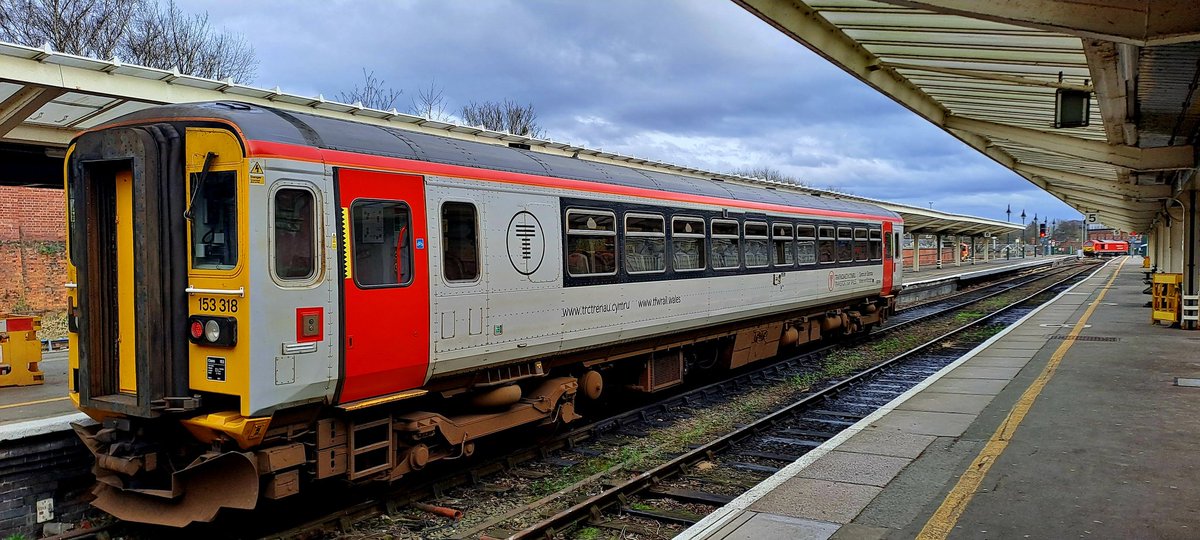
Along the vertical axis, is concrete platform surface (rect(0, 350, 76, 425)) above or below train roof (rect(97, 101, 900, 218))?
below

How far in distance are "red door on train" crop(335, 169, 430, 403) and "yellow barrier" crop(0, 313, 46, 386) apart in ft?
25.4

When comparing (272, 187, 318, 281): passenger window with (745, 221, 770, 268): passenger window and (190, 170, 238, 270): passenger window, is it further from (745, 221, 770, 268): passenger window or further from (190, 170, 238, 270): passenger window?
(745, 221, 770, 268): passenger window

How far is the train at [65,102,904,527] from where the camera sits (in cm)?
572

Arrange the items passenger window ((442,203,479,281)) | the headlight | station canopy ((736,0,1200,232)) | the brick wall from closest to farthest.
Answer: station canopy ((736,0,1200,232)), the headlight, passenger window ((442,203,479,281)), the brick wall

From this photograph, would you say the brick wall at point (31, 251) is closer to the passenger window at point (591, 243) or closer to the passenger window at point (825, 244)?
the passenger window at point (591, 243)

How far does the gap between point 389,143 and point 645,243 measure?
3.88 metres

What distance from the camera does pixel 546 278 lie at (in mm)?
8070

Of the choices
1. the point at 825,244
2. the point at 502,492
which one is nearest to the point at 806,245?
the point at 825,244

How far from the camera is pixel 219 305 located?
5738 millimetres

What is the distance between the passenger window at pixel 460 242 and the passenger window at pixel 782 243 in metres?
6.89

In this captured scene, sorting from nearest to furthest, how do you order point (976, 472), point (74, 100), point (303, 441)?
point (303, 441)
point (976, 472)
point (74, 100)

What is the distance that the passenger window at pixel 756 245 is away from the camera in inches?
476

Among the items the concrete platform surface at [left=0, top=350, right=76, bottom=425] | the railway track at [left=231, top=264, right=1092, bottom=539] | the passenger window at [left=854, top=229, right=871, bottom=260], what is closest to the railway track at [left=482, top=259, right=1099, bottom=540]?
the railway track at [left=231, top=264, right=1092, bottom=539]

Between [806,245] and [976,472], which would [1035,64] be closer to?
[806,245]
